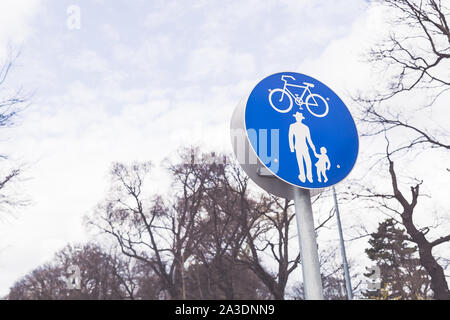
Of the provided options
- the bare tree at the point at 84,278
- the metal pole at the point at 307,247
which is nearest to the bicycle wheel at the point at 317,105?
the metal pole at the point at 307,247

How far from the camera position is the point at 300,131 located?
6.88 feet

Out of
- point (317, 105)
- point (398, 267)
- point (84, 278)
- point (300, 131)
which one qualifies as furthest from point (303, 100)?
point (398, 267)

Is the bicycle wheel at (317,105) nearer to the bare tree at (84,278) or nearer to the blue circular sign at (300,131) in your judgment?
the blue circular sign at (300,131)

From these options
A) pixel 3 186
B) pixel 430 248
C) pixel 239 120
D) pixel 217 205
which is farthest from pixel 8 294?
pixel 239 120

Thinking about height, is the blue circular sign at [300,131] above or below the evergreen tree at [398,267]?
below

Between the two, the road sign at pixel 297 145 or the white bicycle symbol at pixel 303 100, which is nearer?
the road sign at pixel 297 145

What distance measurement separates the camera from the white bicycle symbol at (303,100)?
2168mm

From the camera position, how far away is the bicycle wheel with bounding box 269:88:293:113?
2148 mm

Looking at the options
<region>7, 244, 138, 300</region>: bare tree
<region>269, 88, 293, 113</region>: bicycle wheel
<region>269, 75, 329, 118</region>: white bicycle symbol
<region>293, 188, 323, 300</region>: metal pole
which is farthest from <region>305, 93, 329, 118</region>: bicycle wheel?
<region>7, 244, 138, 300</region>: bare tree

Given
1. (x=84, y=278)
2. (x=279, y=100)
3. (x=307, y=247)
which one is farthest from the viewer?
(x=84, y=278)

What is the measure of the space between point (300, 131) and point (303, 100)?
0.75ft

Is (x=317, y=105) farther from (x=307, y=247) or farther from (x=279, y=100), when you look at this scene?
(x=307, y=247)
